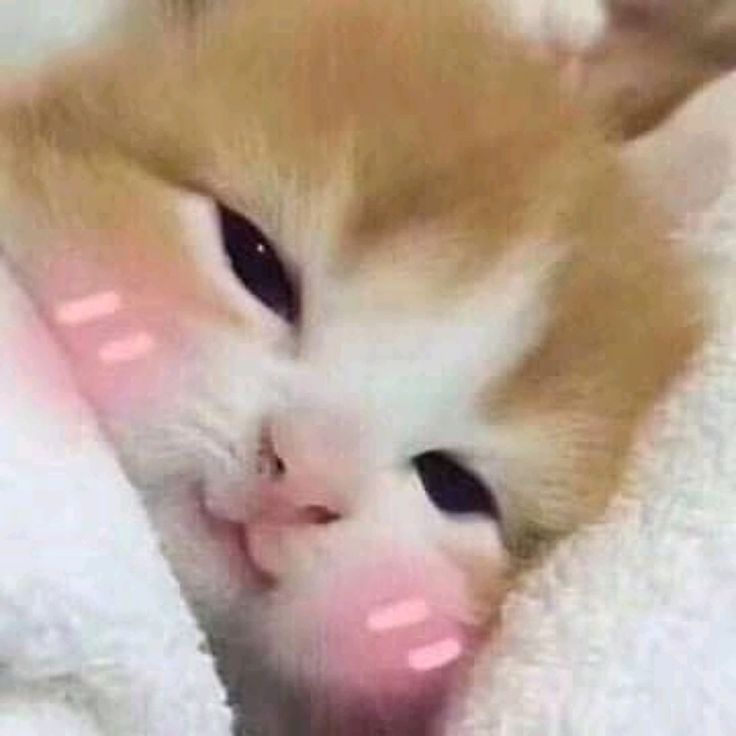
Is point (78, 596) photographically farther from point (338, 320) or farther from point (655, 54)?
point (655, 54)

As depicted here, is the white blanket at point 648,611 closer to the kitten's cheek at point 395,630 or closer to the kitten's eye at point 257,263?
the kitten's cheek at point 395,630

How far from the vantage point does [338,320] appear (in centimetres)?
67

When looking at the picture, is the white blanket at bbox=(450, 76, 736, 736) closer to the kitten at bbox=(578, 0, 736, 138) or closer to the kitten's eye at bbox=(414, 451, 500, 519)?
the kitten's eye at bbox=(414, 451, 500, 519)

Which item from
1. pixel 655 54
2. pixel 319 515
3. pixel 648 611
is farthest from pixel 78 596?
pixel 655 54

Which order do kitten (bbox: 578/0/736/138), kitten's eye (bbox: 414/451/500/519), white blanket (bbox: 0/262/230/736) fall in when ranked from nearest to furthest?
white blanket (bbox: 0/262/230/736) → kitten's eye (bbox: 414/451/500/519) → kitten (bbox: 578/0/736/138)

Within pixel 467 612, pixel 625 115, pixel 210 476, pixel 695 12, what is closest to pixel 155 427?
pixel 210 476

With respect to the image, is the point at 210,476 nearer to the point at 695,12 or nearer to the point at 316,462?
the point at 316,462

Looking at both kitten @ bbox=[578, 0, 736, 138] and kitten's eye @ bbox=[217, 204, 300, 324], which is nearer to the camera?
kitten's eye @ bbox=[217, 204, 300, 324]

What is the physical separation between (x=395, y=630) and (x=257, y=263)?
0.43 ft

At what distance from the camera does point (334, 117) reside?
2.24ft

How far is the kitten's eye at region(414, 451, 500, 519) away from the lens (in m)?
0.69

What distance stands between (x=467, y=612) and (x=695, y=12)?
0.39 m

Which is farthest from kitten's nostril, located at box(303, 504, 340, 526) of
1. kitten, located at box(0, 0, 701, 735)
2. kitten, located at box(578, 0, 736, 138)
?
kitten, located at box(578, 0, 736, 138)

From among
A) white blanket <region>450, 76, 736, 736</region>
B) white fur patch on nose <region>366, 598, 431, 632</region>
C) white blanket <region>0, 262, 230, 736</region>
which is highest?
white blanket <region>0, 262, 230, 736</region>
